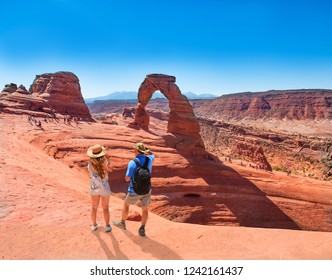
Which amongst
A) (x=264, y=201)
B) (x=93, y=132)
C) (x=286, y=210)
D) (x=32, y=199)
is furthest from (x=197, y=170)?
(x=32, y=199)

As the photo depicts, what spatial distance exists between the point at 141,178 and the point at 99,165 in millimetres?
810

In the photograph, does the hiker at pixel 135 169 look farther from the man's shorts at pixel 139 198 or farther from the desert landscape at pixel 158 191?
the desert landscape at pixel 158 191

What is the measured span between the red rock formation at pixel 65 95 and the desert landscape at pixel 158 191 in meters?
0.12

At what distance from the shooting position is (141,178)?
514cm

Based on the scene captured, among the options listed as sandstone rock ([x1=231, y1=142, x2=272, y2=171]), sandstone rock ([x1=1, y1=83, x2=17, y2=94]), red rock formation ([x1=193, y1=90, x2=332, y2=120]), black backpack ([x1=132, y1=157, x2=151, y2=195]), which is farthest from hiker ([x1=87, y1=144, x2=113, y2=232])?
red rock formation ([x1=193, y1=90, x2=332, y2=120])

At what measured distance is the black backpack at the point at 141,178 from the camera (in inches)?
202

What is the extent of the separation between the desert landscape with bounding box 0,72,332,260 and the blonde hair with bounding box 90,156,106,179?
1.14m

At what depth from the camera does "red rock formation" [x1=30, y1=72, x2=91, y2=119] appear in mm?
29812

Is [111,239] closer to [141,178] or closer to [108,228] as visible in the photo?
[108,228]

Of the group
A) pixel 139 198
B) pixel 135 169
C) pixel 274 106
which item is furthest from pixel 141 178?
pixel 274 106

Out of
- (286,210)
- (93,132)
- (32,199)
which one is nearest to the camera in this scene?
(32,199)
